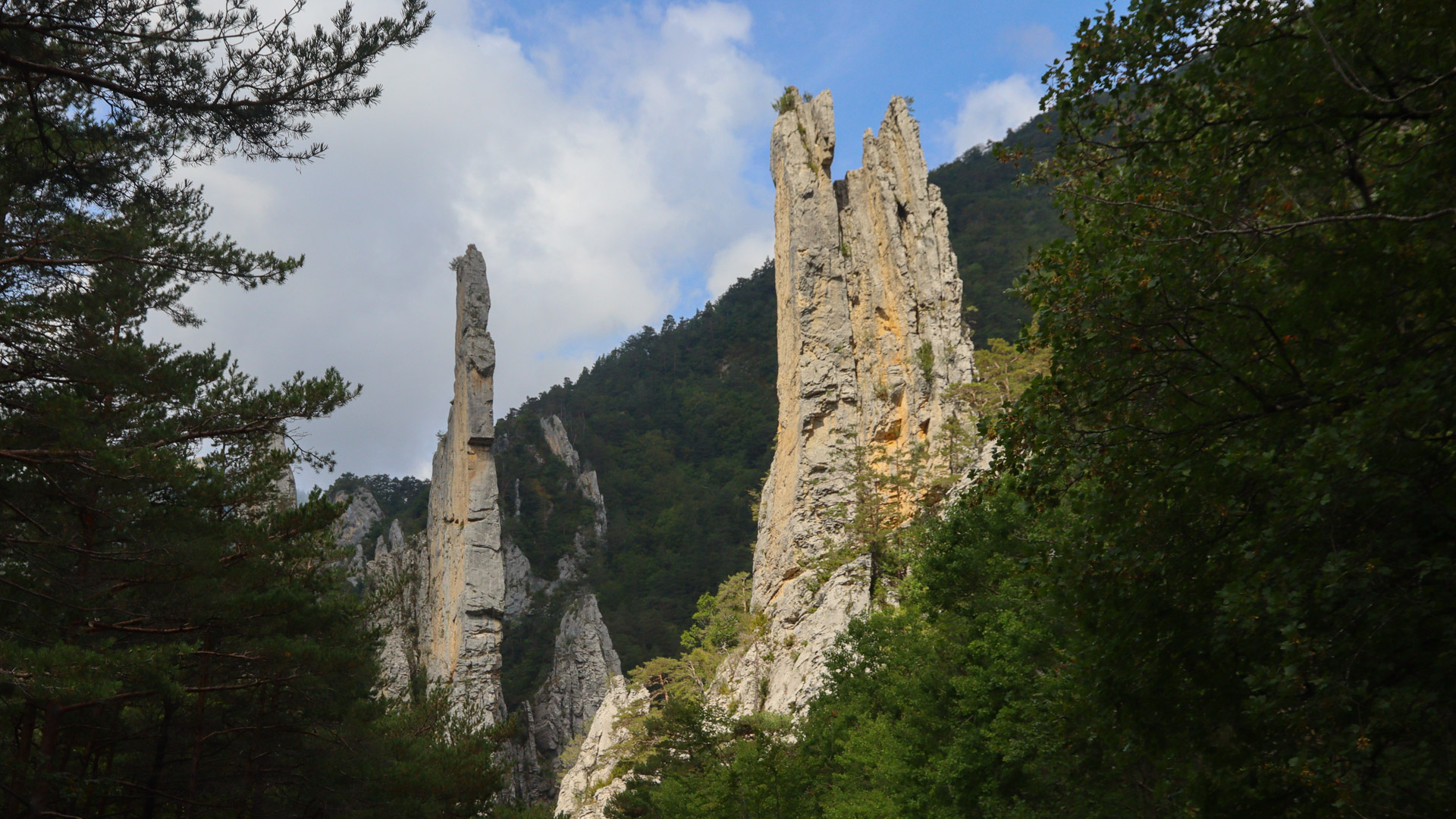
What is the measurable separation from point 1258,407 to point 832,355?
2523cm

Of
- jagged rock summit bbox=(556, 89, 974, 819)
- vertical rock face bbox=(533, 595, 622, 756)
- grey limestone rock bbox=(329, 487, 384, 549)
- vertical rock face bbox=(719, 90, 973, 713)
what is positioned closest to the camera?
jagged rock summit bbox=(556, 89, 974, 819)

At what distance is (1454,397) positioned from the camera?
452cm

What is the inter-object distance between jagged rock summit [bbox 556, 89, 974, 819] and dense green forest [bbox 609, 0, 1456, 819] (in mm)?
20117

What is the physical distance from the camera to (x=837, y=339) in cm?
3127

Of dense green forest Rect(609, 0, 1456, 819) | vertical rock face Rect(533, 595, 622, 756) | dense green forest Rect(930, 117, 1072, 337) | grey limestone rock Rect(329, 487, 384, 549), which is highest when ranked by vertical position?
dense green forest Rect(930, 117, 1072, 337)

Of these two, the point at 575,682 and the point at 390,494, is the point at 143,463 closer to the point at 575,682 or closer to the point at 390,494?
the point at 575,682

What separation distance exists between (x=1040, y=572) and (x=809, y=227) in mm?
26005

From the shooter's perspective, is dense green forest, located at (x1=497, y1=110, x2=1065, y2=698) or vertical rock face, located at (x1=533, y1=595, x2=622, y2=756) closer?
vertical rock face, located at (x1=533, y1=595, x2=622, y2=756)

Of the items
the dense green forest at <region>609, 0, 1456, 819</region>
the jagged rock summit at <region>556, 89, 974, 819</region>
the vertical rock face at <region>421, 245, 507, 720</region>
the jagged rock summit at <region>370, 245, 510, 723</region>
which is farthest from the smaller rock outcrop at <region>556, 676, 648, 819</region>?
the dense green forest at <region>609, 0, 1456, 819</region>

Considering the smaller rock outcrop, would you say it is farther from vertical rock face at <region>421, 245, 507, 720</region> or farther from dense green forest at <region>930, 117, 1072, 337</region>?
dense green forest at <region>930, 117, 1072, 337</region>

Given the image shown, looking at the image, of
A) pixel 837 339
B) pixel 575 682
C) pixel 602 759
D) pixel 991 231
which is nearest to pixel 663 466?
pixel 575 682

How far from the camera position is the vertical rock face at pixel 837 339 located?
29.2m

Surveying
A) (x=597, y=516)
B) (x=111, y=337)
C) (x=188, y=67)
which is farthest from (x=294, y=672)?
(x=597, y=516)

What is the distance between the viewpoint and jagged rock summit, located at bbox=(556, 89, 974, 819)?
2873cm
